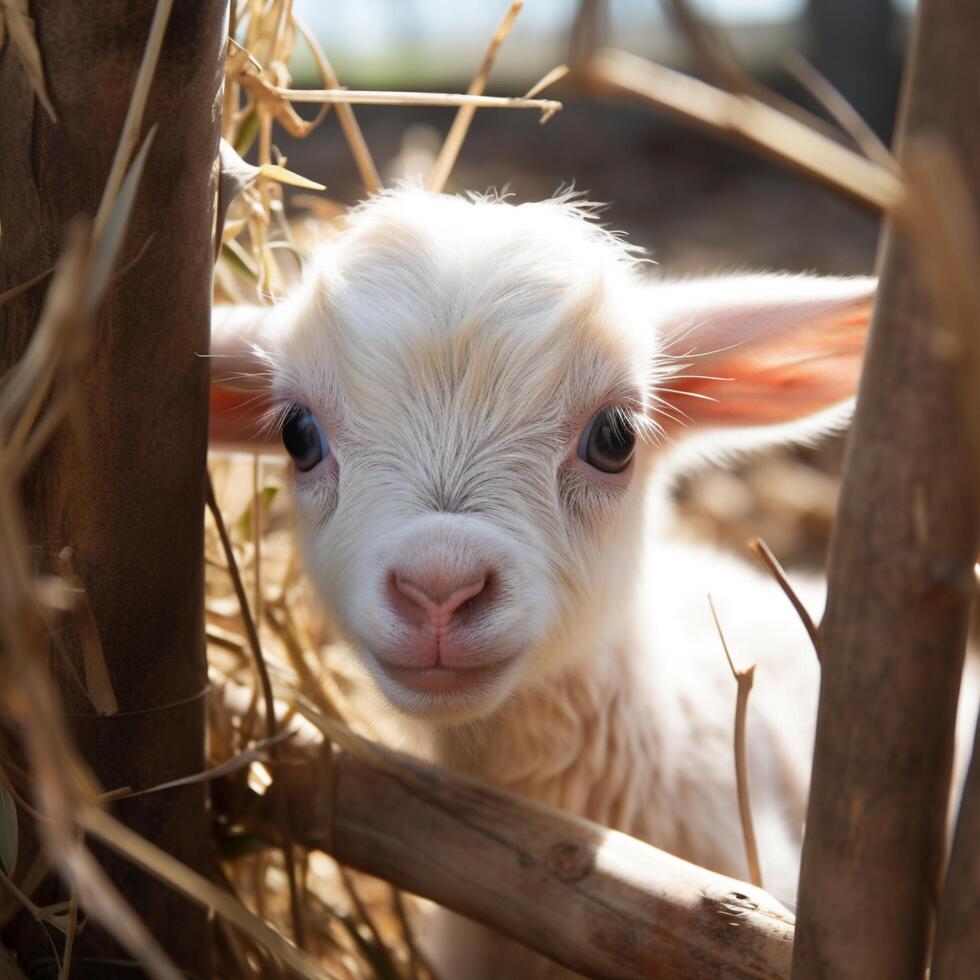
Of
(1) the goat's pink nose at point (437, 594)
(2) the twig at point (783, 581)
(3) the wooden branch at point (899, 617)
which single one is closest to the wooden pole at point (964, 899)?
(3) the wooden branch at point (899, 617)

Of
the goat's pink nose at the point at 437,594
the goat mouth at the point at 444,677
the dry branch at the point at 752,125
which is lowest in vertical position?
the goat mouth at the point at 444,677

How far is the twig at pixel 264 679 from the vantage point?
2221mm

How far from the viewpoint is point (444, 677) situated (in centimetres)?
209

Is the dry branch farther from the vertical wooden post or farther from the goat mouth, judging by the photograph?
the goat mouth

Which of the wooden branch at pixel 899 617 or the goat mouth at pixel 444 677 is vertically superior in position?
the wooden branch at pixel 899 617

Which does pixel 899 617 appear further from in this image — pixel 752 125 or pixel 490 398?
pixel 490 398

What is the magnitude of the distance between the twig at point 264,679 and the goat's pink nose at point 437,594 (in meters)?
0.37

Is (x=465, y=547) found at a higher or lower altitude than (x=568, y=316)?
lower

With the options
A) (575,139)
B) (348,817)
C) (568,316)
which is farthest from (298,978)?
(575,139)

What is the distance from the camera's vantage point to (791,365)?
2.71 meters

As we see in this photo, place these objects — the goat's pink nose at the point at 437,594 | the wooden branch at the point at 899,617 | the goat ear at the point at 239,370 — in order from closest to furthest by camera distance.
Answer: the wooden branch at the point at 899,617, the goat's pink nose at the point at 437,594, the goat ear at the point at 239,370

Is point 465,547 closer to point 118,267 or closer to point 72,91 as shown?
point 118,267

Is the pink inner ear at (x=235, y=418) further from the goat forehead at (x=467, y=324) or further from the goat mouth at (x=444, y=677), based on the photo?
the goat mouth at (x=444, y=677)

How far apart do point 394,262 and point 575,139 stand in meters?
9.68
